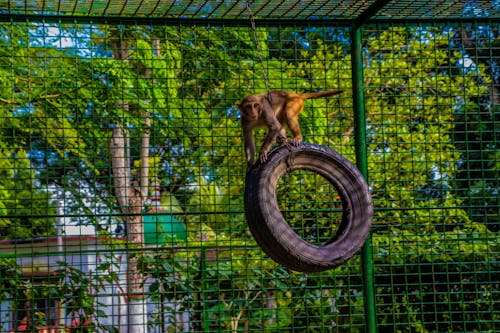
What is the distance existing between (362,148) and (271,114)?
4.74 ft

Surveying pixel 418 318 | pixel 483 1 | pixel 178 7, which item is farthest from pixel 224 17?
pixel 418 318

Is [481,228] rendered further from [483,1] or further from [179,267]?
[179,267]

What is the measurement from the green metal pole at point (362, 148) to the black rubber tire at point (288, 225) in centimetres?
128

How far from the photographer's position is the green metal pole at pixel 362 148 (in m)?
5.32

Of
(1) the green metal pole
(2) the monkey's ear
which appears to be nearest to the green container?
(2) the monkey's ear

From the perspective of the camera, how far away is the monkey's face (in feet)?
13.8

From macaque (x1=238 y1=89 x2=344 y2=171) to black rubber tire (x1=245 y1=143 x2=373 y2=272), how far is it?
187 mm

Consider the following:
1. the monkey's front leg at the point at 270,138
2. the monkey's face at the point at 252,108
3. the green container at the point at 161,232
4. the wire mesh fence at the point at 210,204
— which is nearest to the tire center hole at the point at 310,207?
the wire mesh fence at the point at 210,204

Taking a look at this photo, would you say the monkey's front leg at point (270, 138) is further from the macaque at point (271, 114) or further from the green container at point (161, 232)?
the green container at point (161, 232)

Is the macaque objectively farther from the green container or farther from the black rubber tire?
the green container

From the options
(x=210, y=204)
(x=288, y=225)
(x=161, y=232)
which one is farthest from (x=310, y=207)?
(x=288, y=225)

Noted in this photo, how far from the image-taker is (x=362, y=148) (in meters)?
5.41

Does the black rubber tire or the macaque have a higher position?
the macaque

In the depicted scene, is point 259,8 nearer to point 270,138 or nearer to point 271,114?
point 271,114
